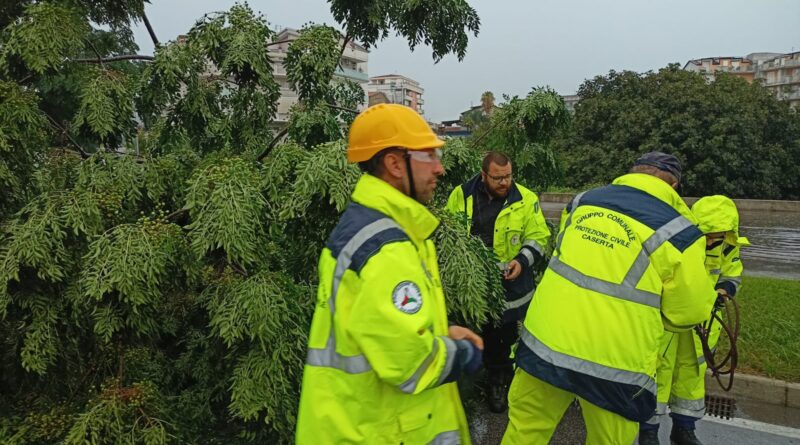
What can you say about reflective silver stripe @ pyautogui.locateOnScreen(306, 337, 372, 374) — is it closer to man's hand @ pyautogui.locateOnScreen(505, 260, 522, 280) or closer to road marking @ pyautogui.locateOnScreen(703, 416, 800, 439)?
man's hand @ pyautogui.locateOnScreen(505, 260, 522, 280)

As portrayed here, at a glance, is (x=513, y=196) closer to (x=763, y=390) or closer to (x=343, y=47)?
(x=343, y=47)

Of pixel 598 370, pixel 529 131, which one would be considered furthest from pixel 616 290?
pixel 529 131

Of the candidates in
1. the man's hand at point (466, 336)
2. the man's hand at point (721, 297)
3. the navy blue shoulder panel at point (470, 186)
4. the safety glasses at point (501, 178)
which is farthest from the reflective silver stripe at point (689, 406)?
the man's hand at point (466, 336)

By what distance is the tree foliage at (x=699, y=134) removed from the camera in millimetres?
23125

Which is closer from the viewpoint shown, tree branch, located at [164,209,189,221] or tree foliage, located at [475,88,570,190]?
tree branch, located at [164,209,189,221]

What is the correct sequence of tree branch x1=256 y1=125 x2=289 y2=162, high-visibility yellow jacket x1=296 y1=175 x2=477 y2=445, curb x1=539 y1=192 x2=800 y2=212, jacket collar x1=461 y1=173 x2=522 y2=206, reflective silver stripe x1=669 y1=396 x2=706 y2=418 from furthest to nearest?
1. curb x1=539 y1=192 x2=800 y2=212
2. jacket collar x1=461 y1=173 x2=522 y2=206
3. tree branch x1=256 y1=125 x2=289 y2=162
4. reflective silver stripe x1=669 y1=396 x2=706 y2=418
5. high-visibility yellow jacket x1=296 y1=175 x2=477 y2=445

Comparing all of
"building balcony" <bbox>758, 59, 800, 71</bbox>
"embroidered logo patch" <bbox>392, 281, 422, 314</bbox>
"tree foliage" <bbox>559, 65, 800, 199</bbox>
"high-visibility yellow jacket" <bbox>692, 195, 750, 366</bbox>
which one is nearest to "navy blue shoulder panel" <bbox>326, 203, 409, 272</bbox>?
"embroidered logo patch" <bbox>392, 281, 422, 314</bbox>

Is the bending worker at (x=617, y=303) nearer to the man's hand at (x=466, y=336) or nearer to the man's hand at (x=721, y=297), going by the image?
the man's hand at (x=466, y=336)

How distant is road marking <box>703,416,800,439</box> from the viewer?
12.3 feet

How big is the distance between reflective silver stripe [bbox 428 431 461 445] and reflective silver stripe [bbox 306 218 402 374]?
0.34 metres

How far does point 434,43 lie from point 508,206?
59.1 inches

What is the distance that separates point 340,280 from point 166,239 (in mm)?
1497

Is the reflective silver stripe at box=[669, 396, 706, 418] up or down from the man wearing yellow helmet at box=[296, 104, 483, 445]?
down

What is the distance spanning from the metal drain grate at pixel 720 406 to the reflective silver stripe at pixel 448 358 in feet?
11.4
